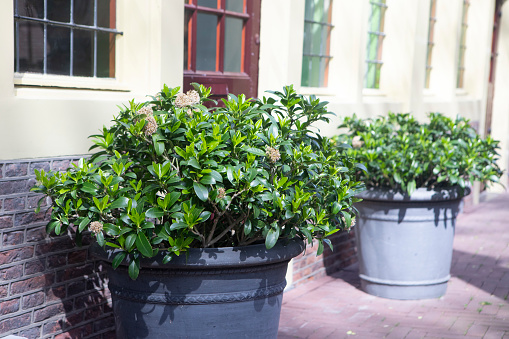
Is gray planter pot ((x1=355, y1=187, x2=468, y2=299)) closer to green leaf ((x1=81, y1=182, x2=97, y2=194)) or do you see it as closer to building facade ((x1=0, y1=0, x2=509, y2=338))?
building facade ((x1=0, y1=0, x2=509, y2=338))

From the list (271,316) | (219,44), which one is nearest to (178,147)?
(271,316)

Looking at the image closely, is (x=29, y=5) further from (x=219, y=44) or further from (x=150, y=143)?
(x=219, y=44)

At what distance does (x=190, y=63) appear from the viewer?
5000 millimetres

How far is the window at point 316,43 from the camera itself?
21.1 feet

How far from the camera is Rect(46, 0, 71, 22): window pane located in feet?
12.2

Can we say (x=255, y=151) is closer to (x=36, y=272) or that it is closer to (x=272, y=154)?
(x=272, y=154)

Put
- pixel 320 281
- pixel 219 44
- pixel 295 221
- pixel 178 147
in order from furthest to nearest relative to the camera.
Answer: pixel 320 281, pixel 219 44, pixel 295 221, pixel 178 147

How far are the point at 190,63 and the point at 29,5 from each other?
5.18ft

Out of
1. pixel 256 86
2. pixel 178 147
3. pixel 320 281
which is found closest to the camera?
pixel 178 147

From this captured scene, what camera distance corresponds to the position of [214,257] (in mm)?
3000

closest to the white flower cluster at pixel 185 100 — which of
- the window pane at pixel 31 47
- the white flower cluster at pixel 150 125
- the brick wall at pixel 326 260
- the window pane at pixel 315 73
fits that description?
the white flower cluster at pixel 150 125

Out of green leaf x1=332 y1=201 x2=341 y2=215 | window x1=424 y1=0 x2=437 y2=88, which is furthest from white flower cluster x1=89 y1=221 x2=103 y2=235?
window x1=424 y1=0 x2=437 y2=88

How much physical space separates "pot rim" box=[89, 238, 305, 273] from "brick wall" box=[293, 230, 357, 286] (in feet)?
8.78

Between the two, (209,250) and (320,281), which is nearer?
(209,250)
